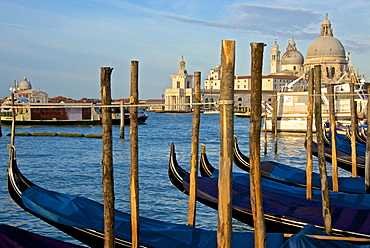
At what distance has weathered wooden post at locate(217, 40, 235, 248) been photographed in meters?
3.87

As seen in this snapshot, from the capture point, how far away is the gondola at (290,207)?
548 cm

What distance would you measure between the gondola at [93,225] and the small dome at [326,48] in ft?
203

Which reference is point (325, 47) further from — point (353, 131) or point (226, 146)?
point (226, 146)

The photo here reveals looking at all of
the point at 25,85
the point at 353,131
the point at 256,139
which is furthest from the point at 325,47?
the point at 256,139

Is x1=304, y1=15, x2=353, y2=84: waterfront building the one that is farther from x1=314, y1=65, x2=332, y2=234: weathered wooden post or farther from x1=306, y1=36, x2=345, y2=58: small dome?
x1=314, y1=65, x2=332, y2=234: weathered wooden post

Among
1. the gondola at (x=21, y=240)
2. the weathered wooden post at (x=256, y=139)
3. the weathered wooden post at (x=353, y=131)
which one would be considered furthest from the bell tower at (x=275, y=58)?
the gondola at (x=21, y=240)

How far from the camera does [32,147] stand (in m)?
19.2

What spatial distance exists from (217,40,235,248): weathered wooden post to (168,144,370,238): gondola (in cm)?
194

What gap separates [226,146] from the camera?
3904 millimetres

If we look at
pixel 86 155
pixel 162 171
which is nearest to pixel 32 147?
pixel 86 155

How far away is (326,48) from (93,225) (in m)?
63.0

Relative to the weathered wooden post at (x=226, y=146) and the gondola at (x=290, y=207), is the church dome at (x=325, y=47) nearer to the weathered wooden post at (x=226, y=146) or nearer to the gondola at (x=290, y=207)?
the gondola at (x=290, y=207)

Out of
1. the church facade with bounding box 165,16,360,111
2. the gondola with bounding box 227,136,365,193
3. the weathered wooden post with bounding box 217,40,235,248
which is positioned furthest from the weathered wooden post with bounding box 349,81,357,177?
the church facade with bounding box 165,16,360,111

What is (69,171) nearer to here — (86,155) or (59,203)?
(86,155)
